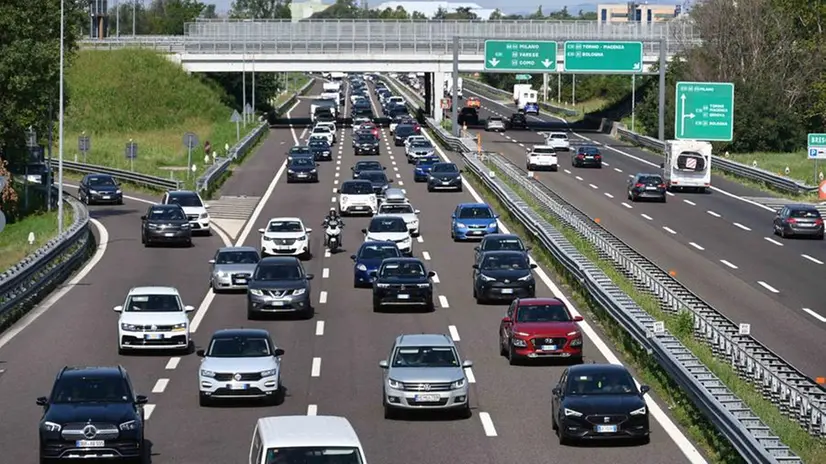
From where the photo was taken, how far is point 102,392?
23203mm

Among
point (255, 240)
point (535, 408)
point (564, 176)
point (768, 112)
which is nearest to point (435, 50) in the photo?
point (768, 112)

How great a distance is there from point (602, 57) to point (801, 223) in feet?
149

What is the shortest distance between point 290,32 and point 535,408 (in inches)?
3600

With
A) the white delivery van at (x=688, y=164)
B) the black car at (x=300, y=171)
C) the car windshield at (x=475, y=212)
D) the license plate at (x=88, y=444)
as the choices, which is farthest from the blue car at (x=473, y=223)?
the license plate at (x=88, y=444)

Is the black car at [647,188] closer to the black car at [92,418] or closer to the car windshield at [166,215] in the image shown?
the car windshield at [166,215]

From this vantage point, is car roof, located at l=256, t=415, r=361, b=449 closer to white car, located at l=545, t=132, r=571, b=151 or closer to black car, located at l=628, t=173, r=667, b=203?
black car, located at l=628, t=173, r=667, b=203

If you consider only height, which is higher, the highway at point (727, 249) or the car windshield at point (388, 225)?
the car windshield at point (388, 225)

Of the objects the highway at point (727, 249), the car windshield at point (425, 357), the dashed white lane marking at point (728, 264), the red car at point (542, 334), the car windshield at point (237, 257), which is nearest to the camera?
the car windshield at point (425, 357)

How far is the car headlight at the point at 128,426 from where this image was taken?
2231 centimetres

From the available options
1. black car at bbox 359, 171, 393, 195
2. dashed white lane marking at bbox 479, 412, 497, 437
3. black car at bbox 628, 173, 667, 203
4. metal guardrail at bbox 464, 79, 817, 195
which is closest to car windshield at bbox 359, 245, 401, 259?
dashed white lane marking at bbox 479, 412, 497, 437

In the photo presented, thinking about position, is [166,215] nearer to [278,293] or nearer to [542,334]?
[278,293]

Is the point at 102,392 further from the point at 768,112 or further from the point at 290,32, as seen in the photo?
the point at 290,32

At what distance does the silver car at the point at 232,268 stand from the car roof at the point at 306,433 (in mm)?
24130

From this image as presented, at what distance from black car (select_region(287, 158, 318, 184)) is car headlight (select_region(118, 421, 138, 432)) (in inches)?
2125
